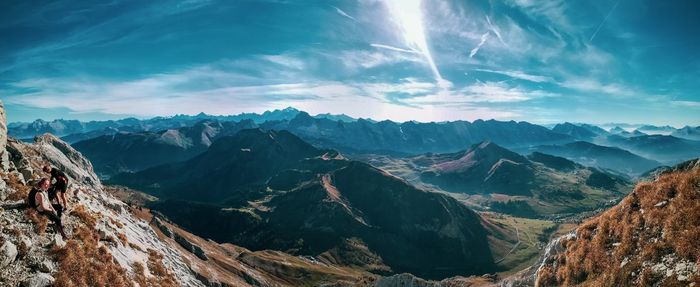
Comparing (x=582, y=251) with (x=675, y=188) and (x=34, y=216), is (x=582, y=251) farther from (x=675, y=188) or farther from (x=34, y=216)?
(x=34, y=216)

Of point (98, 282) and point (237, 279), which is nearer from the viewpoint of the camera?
point (98, 282)

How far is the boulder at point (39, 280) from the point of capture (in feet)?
89.3

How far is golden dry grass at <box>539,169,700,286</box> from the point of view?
26625 mm

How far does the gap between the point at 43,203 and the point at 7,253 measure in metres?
6.26

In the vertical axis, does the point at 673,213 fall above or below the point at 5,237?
above

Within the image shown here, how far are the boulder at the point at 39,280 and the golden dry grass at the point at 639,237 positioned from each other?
41.3m

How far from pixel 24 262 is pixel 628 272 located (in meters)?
43.9

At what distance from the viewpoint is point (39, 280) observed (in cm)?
2786

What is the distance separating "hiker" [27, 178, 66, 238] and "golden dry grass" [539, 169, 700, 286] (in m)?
44.6

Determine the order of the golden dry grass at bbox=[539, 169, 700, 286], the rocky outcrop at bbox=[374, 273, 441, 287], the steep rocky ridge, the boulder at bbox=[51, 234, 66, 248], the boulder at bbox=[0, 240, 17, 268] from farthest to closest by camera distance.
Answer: the rocky outcrop at bbox=[374, 273, 441, 287]
the boulder at bbox=[51, 234, 66, 248]
the boulder at bbox=[0, 240, 17, 268]
the golden dry grass at bbox=[539, 169, 700, 286]
the steep rocky ridge

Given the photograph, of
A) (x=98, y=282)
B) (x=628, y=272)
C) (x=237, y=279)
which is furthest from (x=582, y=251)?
(x=237, y=279)

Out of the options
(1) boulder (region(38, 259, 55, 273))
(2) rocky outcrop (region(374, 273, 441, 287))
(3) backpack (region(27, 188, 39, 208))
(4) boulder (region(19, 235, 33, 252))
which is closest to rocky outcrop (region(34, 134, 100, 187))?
(3) backpack (region(27, 188, 39, 208))

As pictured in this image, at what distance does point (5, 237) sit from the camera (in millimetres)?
28891

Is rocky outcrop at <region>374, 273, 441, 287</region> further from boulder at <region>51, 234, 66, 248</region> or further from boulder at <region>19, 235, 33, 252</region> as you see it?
boulder at <region>19, 235, 33, 252</region>
